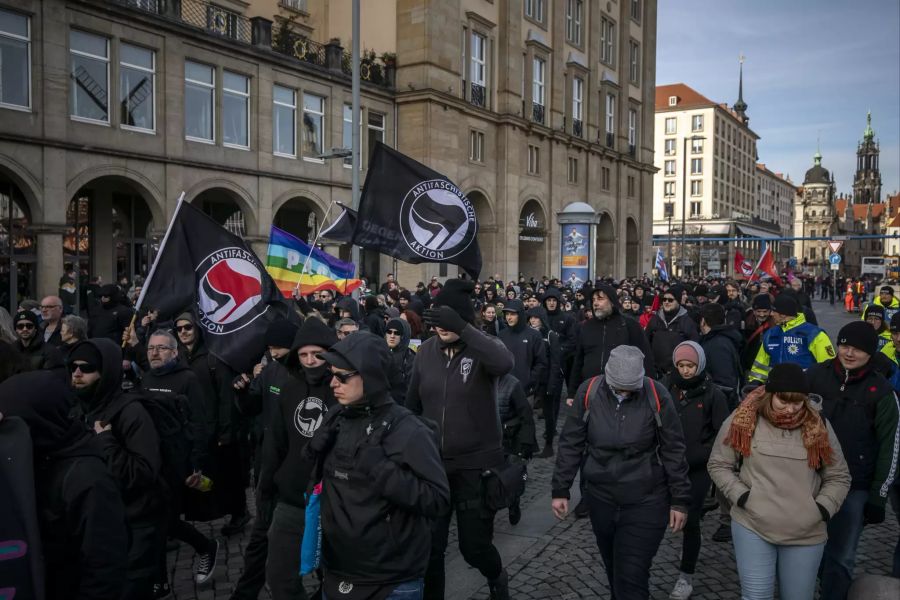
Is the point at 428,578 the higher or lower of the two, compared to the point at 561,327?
lower

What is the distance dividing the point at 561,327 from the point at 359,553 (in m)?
9.02

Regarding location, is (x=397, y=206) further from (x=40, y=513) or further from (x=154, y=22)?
(x=154, y=22)

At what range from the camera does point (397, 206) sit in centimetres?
888

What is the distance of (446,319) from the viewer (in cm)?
466

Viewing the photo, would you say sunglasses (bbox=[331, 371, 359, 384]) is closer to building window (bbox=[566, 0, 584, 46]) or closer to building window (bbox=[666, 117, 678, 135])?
building window (bbox=[566, 0, 584, 46])

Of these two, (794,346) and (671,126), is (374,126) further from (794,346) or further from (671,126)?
(671,126)

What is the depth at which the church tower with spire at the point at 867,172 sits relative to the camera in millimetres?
171875

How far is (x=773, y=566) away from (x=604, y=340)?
3.91m

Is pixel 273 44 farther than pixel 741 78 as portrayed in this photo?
No

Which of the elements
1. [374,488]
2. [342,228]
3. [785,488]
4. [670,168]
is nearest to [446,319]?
[374,488]

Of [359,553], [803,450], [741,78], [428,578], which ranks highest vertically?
[741,78]

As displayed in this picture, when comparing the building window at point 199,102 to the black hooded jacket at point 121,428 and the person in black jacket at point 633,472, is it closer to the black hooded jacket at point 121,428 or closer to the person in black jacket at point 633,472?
the black hooded jacket at point 121,428

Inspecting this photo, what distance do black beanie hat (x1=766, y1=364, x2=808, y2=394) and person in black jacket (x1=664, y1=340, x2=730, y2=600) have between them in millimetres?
1203

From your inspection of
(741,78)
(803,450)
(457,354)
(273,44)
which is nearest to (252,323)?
(457,354)
